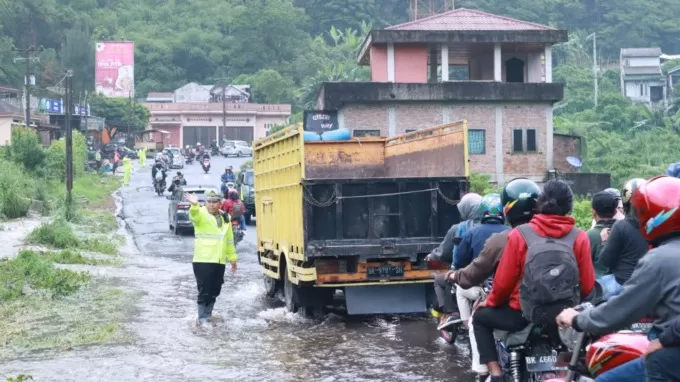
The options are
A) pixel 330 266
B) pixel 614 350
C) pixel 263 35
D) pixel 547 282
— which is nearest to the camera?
pixel 614 350

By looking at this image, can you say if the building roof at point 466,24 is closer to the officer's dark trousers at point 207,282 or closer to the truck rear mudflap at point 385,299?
the officer's dark trousers at point 207,282

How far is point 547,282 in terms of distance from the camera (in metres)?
6.05

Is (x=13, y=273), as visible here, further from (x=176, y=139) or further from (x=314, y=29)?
(x=314, y=29)

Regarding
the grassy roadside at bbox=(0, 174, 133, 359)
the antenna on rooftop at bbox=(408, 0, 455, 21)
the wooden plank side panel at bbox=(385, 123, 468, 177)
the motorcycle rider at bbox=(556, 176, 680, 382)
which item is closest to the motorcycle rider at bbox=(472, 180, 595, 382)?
the motorcycle rider at bbox=(556, 176, 680, 382)

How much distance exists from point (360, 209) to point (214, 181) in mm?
41745

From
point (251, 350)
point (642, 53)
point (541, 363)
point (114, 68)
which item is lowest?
point (251, 350)

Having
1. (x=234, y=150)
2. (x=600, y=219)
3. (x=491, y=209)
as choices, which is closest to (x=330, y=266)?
(x=491, y=209)

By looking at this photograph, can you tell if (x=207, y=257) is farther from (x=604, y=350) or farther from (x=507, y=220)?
(x=604, y=350)

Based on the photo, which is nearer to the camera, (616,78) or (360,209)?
(360,209)

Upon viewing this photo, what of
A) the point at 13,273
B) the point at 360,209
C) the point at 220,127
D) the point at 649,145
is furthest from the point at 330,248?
the point at 220,127

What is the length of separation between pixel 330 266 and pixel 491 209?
4.00 meters

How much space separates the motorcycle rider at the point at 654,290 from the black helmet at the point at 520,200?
2.41 meters

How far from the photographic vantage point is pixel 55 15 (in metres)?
111

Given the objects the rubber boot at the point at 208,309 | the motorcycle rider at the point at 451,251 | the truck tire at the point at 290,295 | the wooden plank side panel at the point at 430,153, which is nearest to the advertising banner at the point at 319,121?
the wooden plank side panel at the point at 430,153
